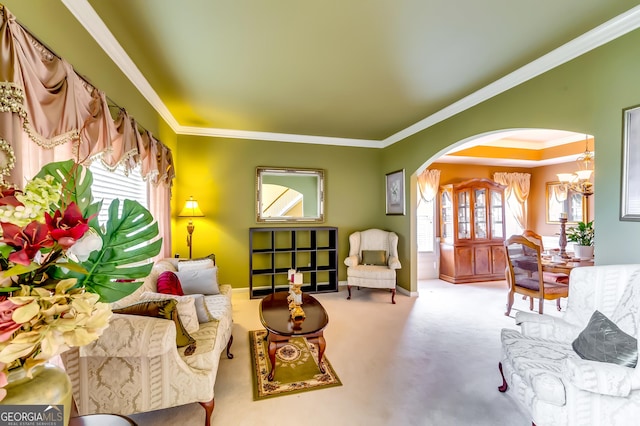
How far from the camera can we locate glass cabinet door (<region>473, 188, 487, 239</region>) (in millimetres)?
5305

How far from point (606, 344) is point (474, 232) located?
4.08 m

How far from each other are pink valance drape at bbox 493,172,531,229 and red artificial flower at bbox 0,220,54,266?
23.0 ft

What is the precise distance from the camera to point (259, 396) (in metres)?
1.98

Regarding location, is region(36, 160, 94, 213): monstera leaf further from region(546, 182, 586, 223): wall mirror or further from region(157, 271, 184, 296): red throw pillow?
region(546, 182, 586, 223): wall mirror

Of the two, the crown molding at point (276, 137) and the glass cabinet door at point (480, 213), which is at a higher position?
the crown molding at point (276, 137)

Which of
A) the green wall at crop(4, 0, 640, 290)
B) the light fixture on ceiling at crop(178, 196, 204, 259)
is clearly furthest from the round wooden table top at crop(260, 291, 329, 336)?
the green wall at crop(4, 0, 640, 290)

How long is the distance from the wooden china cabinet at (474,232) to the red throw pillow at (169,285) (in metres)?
4.86

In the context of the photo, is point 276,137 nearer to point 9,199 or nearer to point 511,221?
point 9,199

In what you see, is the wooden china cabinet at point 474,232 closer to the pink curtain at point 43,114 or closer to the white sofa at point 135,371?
the white sofa at point 135,371

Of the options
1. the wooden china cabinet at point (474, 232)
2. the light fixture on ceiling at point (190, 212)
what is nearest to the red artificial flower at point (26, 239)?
the light fixture on ceiling at point (190, 212)

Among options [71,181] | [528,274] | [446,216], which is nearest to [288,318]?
[71,181]

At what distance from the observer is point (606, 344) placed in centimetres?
152

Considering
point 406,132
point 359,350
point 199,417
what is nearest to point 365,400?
point 359,350

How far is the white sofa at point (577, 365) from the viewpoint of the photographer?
1348mm
